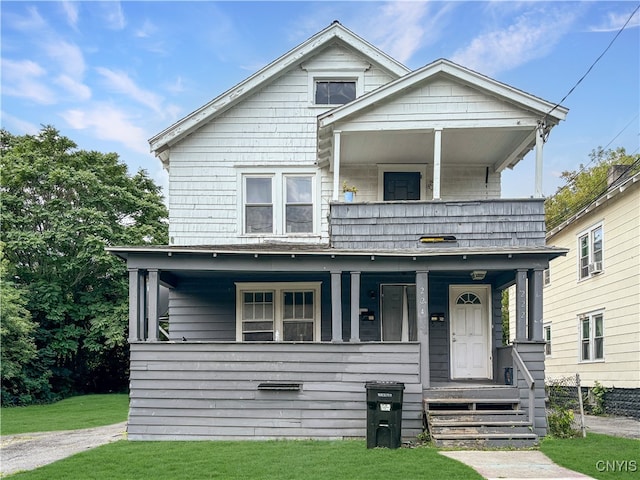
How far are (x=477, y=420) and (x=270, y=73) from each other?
8.82 m

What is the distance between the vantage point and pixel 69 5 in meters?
19.2

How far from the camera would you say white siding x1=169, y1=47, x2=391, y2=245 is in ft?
47.2

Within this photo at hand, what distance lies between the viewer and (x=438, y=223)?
12.2 m

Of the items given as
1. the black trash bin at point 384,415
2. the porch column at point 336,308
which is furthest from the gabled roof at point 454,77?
the black trash bin at point 384,415

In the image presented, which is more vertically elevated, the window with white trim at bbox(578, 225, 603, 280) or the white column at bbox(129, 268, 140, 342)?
the window with white trim at bbox(578, 225, 603, 280)

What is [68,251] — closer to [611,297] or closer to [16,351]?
[16,351]

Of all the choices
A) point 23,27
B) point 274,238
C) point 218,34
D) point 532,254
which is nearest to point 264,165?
point 274,238

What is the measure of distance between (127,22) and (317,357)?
13.4 meters

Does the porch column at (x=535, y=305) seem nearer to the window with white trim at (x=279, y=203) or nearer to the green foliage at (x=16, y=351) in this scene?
the window with white trim at (x=279, y=203)

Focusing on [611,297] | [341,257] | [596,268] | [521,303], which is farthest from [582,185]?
[341,257]

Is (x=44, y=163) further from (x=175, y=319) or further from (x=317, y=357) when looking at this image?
(x=317, y=357)

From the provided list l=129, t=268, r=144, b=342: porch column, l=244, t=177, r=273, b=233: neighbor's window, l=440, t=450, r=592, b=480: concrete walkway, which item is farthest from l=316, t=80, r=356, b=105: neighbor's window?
l=440, t=450, r=592, b=480: concrete walkway

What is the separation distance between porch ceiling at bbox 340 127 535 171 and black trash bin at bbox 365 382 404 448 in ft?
16.6

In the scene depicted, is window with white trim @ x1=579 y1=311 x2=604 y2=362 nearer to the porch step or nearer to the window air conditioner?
the window air conditioner
